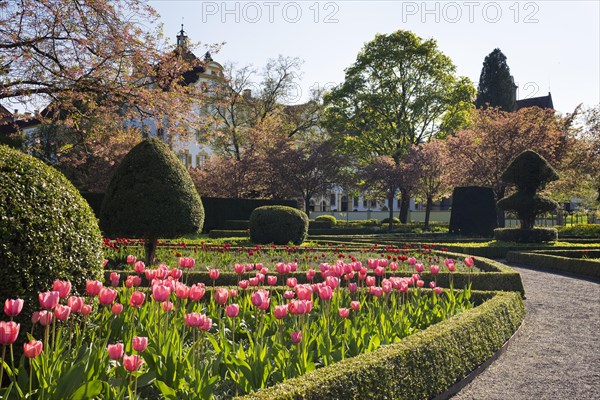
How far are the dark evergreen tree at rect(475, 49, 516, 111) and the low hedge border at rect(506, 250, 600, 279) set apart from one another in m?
40.3

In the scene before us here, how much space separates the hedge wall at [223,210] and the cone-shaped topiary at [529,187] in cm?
1492

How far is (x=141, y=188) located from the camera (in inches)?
459

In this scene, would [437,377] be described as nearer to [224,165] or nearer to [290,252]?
[290,252]

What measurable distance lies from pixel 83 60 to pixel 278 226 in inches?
358

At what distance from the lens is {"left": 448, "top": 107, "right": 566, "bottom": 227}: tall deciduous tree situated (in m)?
32.8

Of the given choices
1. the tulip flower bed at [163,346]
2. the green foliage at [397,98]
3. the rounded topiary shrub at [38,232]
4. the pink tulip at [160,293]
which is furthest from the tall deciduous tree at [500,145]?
the pink tulip at [160,293]

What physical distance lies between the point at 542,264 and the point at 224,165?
2594cm

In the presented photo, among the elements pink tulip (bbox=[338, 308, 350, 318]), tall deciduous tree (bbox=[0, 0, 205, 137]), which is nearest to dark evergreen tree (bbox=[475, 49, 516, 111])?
tall deciduous tree (bbox=[0, 0, 205, 137])

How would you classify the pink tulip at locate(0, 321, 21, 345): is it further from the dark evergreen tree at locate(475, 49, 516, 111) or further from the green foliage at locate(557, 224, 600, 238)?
the dark evergreen tree at locate(475, 49, 516, 111)

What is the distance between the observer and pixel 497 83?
187ft

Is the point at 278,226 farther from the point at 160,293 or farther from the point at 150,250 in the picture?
the point at 160,293

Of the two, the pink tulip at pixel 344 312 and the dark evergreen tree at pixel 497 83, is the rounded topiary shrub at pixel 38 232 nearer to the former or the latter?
the pink tulip at pixel 344 312

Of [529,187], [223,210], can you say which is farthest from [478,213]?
[223,210]

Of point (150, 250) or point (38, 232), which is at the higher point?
point (38, 232)
